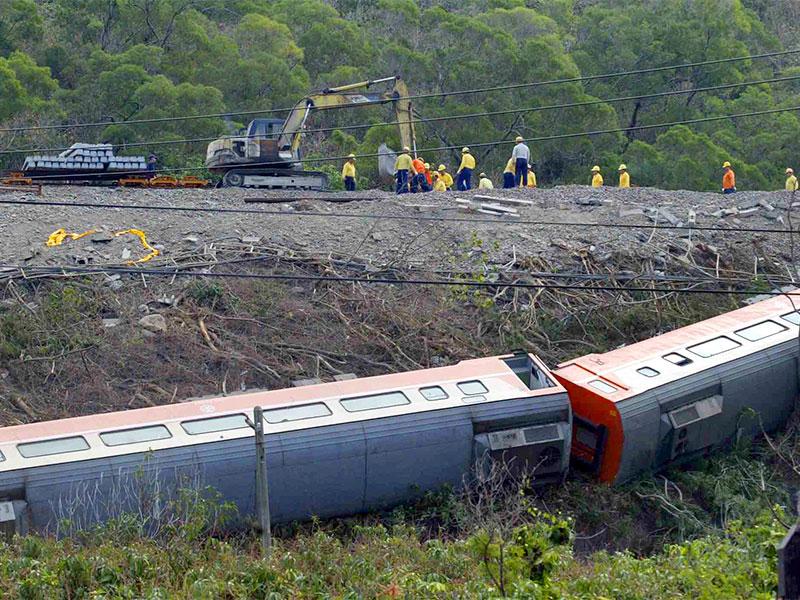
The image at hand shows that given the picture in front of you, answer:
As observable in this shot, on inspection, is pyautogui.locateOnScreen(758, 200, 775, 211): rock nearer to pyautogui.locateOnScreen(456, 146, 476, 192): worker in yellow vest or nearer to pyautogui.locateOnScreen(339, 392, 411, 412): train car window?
pyautogui.locateOnScreen(456, 146, 476, 192): worker in yellow vest

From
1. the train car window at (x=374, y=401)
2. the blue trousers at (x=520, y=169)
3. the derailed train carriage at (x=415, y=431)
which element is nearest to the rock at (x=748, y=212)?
the blue trousers at (x=520, y=169)

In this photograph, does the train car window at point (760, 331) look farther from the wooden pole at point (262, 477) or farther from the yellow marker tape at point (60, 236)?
the yellow marker tape at point (60, 236)

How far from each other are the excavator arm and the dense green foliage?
23.7ft

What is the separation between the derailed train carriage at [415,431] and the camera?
46.0 feet

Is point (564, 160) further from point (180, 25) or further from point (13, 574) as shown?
point (13, 574)

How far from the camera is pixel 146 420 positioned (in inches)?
590

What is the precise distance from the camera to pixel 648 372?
56.1 feet

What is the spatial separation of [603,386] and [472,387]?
177 centimetres

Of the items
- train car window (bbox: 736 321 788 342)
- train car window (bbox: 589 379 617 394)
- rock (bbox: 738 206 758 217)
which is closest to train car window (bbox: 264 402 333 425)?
train car window (bbox: 589 379 617 394)

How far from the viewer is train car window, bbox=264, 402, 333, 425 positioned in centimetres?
1523

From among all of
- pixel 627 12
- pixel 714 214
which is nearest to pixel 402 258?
pixel 714 214

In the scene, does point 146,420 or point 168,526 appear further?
point 146,420

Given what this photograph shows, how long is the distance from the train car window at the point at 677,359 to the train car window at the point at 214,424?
6142 millimetres

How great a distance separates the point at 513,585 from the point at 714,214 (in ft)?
55.9
